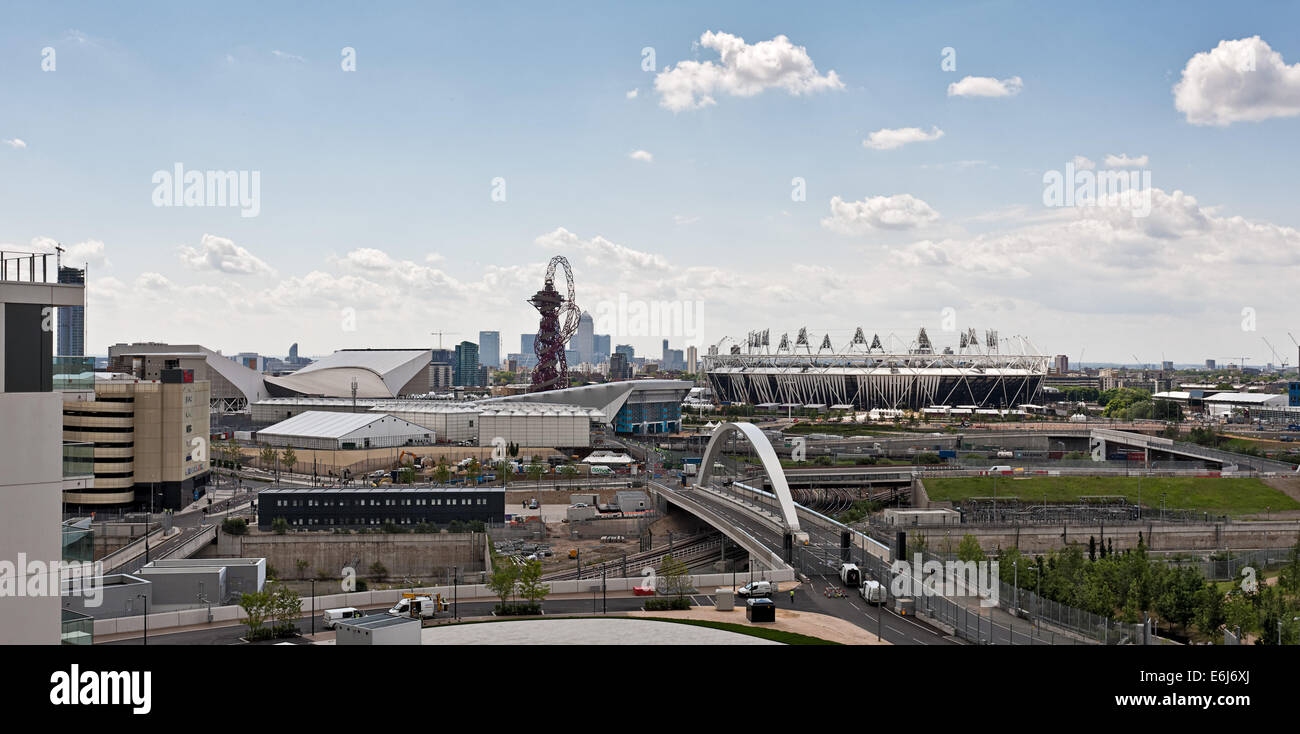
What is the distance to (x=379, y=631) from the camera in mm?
18984

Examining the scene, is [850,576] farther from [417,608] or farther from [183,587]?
[183,587]

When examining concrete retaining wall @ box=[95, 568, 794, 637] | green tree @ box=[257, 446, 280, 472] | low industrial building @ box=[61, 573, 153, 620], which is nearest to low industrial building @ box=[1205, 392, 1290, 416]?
concrete retaining wall @ box=[95, 568, 794, 637]

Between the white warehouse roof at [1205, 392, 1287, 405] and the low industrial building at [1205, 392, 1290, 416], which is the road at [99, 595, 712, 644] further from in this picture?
the white warehouse roof at [1205, 392, 1287, 405]

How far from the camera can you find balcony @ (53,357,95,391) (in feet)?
25.2

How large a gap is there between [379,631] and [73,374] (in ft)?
40.3

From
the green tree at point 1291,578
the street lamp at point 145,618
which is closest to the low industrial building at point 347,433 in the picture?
the street lamp at point 145,618

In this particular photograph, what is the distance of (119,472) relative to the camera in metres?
48.2

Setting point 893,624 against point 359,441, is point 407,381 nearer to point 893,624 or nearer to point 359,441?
point 359,441

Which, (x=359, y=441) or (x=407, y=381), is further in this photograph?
(x=407, y=381)

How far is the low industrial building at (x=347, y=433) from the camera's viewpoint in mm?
72250
